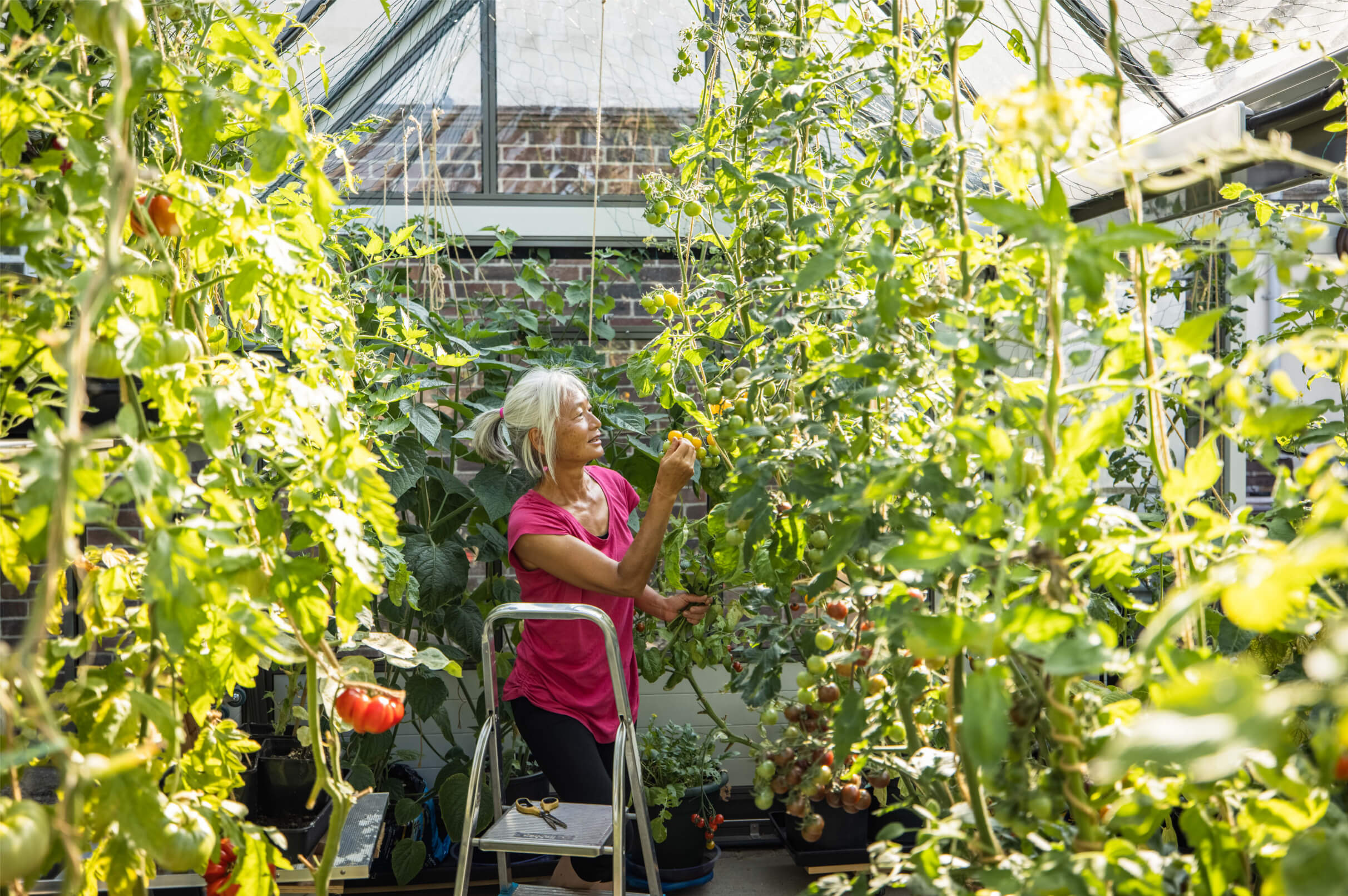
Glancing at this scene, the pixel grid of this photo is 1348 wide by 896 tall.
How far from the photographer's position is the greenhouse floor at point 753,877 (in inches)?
115

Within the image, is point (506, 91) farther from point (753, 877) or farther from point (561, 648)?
point (753, 877)

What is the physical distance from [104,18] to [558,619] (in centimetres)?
131

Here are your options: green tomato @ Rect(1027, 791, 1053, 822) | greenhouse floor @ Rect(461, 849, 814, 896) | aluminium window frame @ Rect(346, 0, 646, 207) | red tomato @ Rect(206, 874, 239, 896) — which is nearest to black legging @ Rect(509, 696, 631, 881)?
greenhouse floor @ Rect(461, 849, 814, 896)

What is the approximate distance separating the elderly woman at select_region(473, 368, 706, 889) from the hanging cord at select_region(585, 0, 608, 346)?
0.65 metres

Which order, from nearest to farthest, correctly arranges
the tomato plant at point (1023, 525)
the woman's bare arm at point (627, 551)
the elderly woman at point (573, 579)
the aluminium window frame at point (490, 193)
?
the tomato plant at point (1023, 525), the woman's bare arm at point (627, 551), the elderly woman at point (573, 579), the aluminium window frame at point (490, 193)

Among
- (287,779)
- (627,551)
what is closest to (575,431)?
(627,551)

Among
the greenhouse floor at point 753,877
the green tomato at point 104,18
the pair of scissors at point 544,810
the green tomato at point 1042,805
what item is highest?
the green tomato at point 104,18

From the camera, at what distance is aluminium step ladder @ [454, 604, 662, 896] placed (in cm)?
176

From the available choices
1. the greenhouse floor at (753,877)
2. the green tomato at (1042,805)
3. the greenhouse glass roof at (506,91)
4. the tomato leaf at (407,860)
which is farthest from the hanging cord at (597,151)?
the green tomato at (1042,805)

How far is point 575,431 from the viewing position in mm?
2547

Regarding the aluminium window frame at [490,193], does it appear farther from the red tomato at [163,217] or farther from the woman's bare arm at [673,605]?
the red tomato at [163,217]

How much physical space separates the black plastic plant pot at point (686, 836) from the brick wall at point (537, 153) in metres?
1.99

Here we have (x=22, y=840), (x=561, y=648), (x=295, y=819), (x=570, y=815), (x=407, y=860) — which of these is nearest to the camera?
(x=22, y=840)

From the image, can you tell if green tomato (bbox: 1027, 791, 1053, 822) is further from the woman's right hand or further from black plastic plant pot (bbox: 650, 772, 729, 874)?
black plastic plant pot (bbox: 650, 772, 729, 874)
